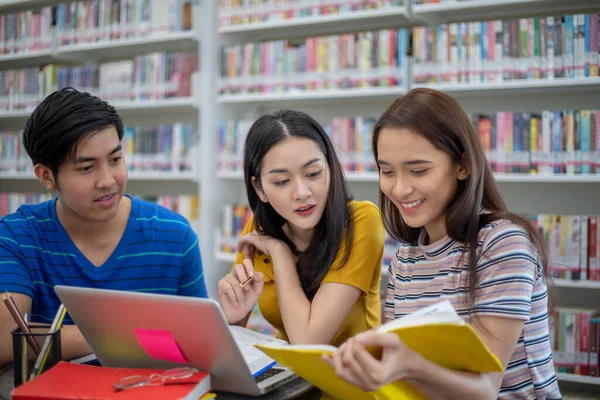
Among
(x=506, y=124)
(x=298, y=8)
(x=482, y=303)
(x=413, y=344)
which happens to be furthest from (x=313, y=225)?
(x=298, y=8)

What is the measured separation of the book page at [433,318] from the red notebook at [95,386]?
0.30 m

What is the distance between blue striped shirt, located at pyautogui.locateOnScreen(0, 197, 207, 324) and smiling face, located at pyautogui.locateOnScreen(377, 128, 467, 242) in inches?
24.7

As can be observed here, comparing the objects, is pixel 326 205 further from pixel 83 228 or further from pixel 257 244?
pixel 83 228

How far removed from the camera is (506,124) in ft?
8.20

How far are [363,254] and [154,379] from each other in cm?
65

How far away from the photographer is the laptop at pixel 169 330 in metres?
0.83

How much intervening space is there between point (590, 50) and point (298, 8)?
1.30 metres

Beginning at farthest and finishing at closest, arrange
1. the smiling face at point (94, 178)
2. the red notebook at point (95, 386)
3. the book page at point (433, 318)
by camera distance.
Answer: the smiling face at point (94, 178), the red notebook at point (95, 386), the book page at point (433, 318)

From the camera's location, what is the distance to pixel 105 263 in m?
1.42

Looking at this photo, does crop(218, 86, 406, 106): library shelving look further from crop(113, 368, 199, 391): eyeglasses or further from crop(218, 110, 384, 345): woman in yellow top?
crop(113, 368, 199, 391): eyeglasses

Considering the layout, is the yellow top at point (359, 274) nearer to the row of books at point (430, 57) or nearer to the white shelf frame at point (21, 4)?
the row of books at point (430, 57)

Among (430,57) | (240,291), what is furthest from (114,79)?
(240,291)

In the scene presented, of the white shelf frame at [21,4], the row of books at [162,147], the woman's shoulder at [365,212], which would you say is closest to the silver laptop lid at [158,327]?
the woman's shoulder at [365,212]

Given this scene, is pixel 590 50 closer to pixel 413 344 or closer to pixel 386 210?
pixel 386 210
